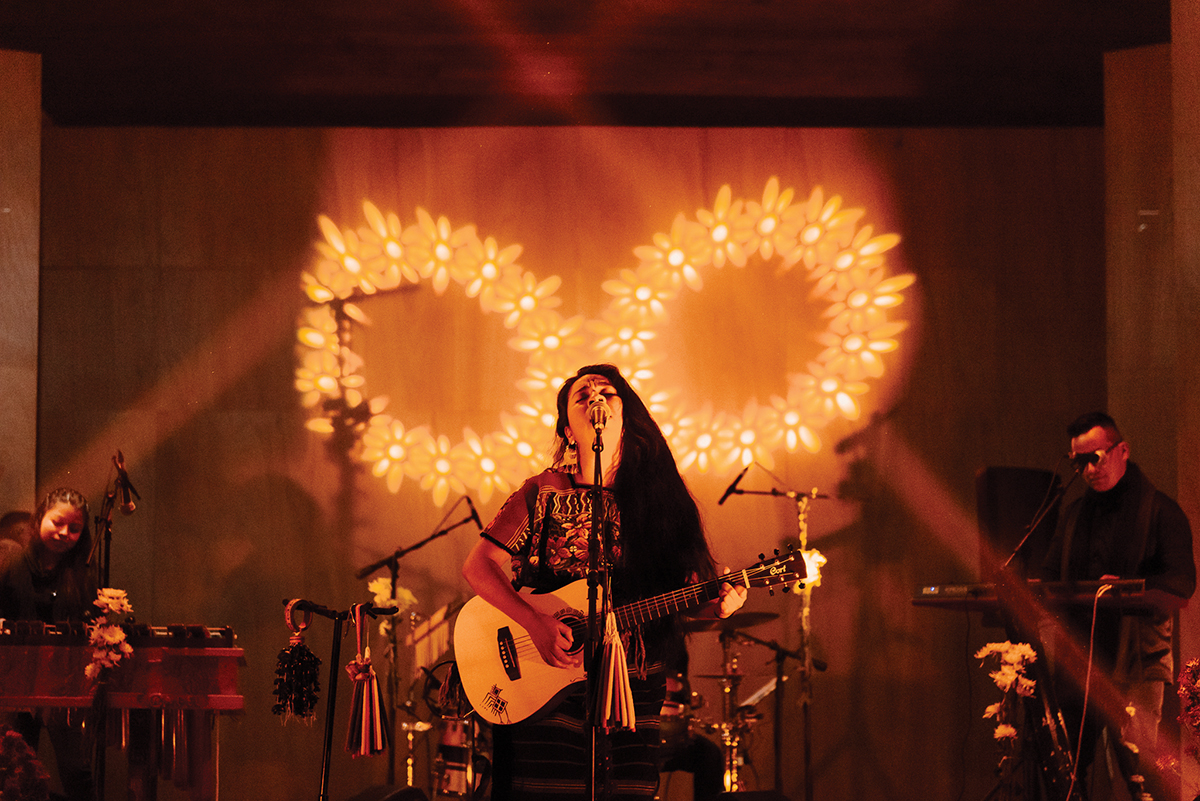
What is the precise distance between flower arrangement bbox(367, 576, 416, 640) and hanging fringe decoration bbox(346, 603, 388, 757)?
2561 mm

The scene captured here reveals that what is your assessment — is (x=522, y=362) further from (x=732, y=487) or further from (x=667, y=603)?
(x=667, y=603)

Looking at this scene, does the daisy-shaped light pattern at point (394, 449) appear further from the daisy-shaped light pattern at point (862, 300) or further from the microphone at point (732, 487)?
the daisy-shaped light pattern at point (862, 300)

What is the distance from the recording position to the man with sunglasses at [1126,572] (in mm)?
4410

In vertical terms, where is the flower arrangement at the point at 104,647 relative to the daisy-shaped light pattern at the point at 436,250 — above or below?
below

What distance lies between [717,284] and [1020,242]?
5.62 feet

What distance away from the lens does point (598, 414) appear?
129 inches

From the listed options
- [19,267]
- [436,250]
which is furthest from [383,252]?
[19,267]

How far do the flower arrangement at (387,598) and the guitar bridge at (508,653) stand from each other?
2.61 meters

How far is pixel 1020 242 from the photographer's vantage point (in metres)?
6.81

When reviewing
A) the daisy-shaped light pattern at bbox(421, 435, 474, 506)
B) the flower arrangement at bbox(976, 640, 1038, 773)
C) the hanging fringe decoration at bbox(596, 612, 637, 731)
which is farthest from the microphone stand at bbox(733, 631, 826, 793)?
the hanging fringe decoration at bbox(596, 612, 637, 731)

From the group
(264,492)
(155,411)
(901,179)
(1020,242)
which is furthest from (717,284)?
(155,411)

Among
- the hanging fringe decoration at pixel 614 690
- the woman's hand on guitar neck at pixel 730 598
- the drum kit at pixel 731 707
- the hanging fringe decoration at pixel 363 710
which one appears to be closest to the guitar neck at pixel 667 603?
the woman's hand on guitar neck at pixel 730 598

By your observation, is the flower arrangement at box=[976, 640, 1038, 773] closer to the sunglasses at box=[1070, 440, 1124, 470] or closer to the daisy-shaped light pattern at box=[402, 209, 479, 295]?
the sunglasses at box=[1070, 440, 1124, 470]

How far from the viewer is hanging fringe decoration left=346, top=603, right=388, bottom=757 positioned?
3.52 m
